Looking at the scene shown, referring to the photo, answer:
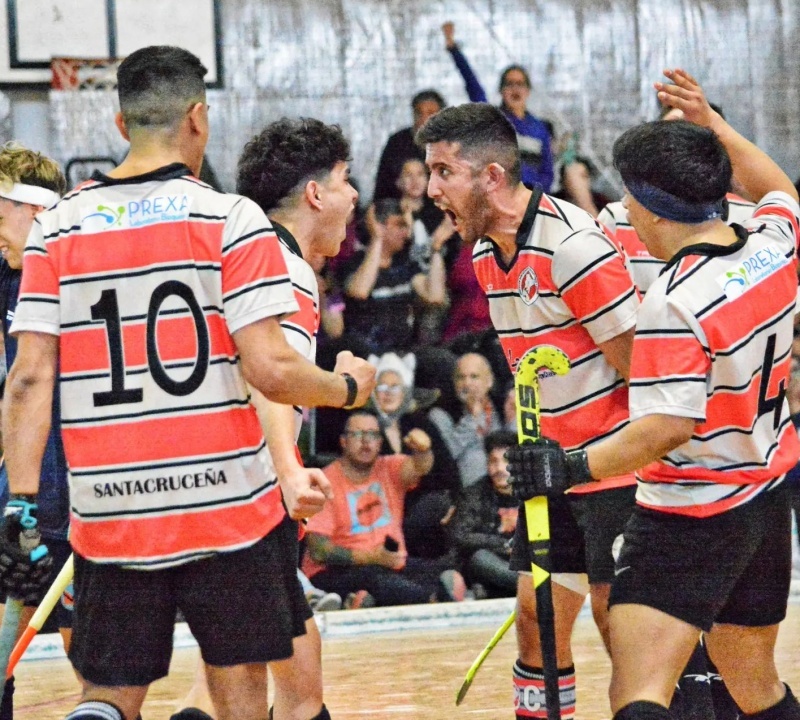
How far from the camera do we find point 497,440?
26.5ft

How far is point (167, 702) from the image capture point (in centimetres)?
586

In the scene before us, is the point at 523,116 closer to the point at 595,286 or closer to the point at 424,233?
the point at 424,233

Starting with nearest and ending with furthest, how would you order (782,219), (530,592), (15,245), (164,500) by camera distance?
(164,500) < (782,219) < (530,592) < (15,245)

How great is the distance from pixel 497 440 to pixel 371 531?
34.9 inches

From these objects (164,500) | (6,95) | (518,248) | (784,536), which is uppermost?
(6,95)

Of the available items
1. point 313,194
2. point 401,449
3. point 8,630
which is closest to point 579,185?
point 401,449

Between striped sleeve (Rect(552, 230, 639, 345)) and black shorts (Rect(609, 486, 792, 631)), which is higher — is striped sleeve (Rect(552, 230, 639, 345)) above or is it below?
above

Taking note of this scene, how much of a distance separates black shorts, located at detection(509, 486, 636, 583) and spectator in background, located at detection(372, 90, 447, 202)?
457 centimetres

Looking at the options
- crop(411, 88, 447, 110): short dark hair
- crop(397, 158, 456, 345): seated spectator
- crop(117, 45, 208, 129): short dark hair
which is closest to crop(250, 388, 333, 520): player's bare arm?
crop(117, 45, 208, 129): short dark hair

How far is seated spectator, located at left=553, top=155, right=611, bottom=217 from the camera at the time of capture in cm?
879

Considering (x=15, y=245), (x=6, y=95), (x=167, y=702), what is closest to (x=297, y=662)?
(x=15, y=245)

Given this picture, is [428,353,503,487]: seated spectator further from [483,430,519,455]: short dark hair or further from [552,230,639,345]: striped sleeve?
[552,230,639,345]: striped sleeve

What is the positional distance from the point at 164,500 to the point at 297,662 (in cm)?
75

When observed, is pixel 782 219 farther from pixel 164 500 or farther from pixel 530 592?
pixel 164 500
